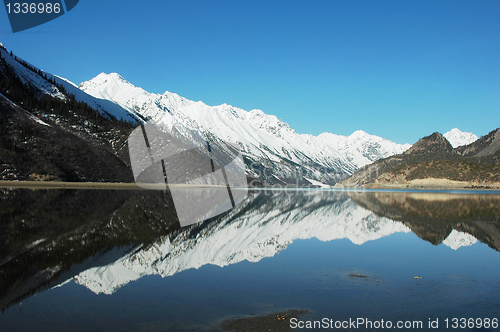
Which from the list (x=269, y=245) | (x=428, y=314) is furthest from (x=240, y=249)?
(x=428, y=314)

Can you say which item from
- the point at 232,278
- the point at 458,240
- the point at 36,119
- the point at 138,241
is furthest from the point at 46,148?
the point at 458,240

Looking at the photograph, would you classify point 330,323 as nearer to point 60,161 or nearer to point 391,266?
point 391,266

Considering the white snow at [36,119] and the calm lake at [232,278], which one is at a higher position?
the white snow at [36,119]

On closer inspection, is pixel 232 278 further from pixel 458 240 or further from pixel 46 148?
pixel 46 148

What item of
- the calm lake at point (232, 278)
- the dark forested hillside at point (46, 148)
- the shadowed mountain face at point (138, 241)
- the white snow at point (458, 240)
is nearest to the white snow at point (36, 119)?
the dark forested hillside at point (46, 148)

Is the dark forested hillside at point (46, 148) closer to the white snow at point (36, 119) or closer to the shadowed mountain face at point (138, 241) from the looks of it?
the white snow at point (36, 119)

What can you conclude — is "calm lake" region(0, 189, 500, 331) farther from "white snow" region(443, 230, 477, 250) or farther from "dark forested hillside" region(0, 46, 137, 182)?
"dark forested hillside" region(0, 46, 137, 182)

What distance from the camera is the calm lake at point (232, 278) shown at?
1252cm

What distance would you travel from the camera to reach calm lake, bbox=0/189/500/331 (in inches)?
493

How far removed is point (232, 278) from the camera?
18.2m

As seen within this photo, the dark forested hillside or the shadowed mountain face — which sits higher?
the dark forested hillside

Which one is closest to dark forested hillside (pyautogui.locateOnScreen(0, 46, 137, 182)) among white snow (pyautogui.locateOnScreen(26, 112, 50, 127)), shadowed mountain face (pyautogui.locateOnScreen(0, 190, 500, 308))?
white snow (pyautogui.locateOnScreen(26, 112, 50, 127))

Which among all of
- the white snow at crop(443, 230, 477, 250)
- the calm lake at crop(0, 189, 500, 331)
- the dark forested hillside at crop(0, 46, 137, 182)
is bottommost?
the white snow at crop(443, 230, 477, 250)

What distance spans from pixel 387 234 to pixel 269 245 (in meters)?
13.8
